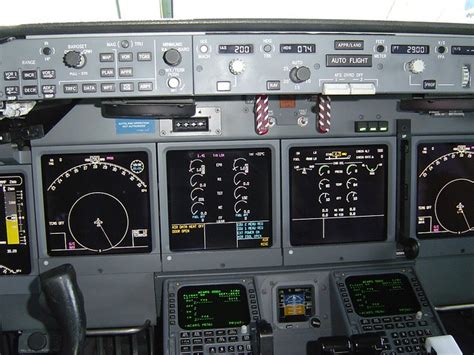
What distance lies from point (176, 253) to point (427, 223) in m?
1.40

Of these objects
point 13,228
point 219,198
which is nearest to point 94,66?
point 219,198

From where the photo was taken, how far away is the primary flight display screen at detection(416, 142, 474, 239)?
3.07 m

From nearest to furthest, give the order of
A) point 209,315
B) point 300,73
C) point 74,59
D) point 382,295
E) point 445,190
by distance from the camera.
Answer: point 74,59 → point 300,73 → point 209,315 → point 382,295 → point 445,190

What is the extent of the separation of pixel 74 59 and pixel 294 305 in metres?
1.72

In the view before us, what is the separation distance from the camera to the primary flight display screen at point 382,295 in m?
2.92

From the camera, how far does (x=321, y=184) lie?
3.03 m

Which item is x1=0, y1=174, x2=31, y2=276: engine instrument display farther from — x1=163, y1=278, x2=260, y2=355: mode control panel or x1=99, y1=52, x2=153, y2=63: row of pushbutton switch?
x1=99, y1=52, x2=153, y2=63: row of pushbutton switch

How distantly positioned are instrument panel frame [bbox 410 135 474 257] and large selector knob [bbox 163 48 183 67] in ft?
4.92

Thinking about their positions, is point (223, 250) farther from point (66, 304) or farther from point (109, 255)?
point (66, 304)

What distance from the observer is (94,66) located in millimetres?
2148

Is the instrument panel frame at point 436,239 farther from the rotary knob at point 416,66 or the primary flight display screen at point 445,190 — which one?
the rotary knob at point 416,66

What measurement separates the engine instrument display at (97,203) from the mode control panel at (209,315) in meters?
0.32

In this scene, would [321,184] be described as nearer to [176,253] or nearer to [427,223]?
[427,223]

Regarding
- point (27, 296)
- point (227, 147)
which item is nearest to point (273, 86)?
point (227, 147)
